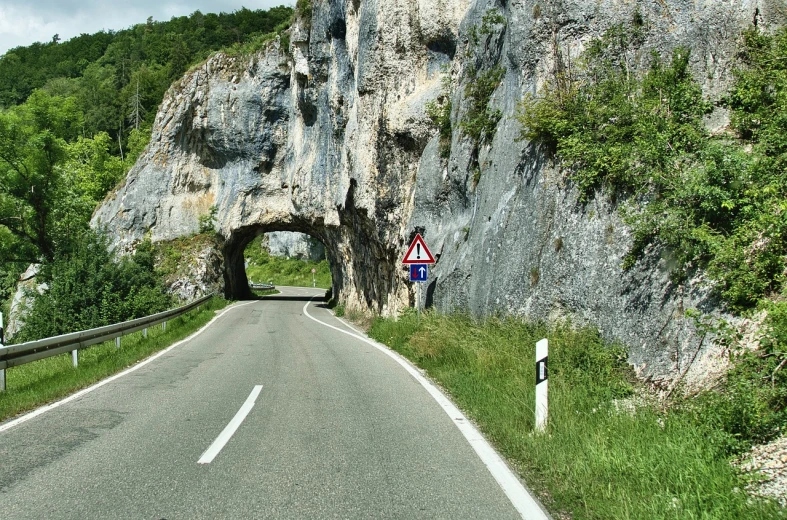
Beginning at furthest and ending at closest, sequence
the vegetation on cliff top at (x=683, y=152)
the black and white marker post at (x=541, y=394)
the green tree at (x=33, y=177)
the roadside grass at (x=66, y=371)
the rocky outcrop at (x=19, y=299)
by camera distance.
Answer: the rocky outcrop at (x=19, y=299) → the green tree at (x=33, y=177) → the roadside grass at (x=66, y=371) → the vegetation on cliff top at (x=683, y=152) → the black and white marker post at (x=541, y=394)

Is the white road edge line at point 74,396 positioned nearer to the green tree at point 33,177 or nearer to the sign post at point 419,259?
the sign post at point 419,259

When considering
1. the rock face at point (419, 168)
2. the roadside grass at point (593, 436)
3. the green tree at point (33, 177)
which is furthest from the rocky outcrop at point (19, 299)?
the roadside grass at point (593, 436)

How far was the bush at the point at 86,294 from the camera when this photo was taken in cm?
1800

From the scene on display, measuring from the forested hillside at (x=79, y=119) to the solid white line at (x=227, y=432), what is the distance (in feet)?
42.7

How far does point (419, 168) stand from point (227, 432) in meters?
14.4

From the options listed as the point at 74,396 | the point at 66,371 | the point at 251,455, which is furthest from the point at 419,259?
the point at 251,455

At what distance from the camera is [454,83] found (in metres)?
19.8

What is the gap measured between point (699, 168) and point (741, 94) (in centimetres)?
240

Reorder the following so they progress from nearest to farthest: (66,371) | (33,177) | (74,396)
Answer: (74,396) → (66,371) → (33,177)

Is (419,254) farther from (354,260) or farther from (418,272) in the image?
(354,260)

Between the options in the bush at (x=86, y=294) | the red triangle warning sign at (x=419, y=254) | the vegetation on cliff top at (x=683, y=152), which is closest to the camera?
the vegetation on cliff top at (x=683, y=152)

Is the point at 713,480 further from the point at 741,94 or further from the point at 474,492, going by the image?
the point at 741,94

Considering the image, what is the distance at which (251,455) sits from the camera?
541cm

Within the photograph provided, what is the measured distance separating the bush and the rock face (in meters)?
9.01
